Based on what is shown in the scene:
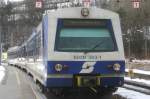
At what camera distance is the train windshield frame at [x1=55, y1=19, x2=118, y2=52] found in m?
15.8

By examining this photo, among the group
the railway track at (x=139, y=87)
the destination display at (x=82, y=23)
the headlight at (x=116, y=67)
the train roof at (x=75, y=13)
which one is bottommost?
the railway track at (x=139, y=87)

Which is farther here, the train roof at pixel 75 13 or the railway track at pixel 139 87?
the railway track at pixel 139 87

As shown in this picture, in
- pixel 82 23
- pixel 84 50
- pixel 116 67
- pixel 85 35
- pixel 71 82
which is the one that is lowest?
pixel 71 82

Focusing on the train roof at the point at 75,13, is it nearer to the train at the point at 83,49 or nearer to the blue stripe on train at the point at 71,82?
the train at the point at 83,49

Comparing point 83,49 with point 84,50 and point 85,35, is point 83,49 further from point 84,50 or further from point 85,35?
point 85,35

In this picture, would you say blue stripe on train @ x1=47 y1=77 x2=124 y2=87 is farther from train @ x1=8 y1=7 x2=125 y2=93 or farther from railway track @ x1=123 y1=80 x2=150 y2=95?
railway track @ x1=123 y1=80 x2=150 y2=95

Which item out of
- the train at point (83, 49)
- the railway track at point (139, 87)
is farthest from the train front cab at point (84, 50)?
the railway track at point (139, 87)

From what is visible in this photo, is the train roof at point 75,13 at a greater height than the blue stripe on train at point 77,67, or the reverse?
the train roof at point 75,13

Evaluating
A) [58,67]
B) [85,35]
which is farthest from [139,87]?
[58,67]

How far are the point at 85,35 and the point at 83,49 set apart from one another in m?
0.47

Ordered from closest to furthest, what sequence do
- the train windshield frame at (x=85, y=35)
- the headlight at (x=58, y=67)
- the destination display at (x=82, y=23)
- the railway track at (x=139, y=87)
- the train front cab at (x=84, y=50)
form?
the headlight at (x=58, y=67) → the train front cab at (x=84, y=50) → the train windshield frame at (x=85, y=35) → the destination display at (x=82, y=23) → the railway track at (x=139, y=87)

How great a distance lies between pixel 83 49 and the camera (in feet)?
51.6

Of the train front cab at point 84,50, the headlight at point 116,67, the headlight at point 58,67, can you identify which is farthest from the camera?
the headlight at point 116,67

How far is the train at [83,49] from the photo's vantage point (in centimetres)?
1543
